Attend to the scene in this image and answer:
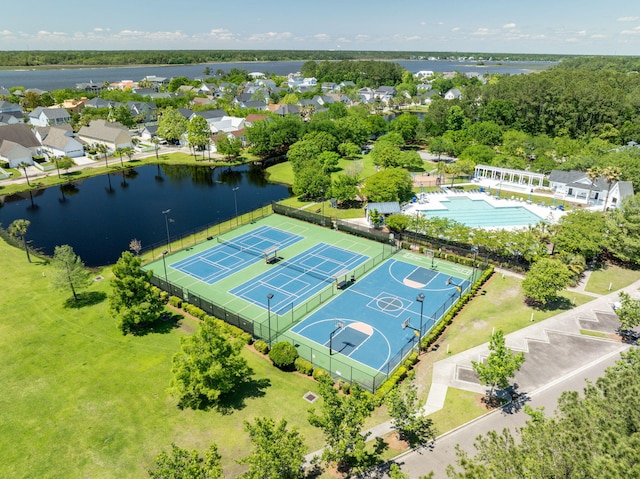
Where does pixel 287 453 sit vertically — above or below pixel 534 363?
above

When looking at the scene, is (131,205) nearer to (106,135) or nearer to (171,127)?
(171,127)

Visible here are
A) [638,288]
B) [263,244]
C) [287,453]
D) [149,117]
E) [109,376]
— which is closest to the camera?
[287,453]

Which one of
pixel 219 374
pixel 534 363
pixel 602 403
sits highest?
pixel 602 403

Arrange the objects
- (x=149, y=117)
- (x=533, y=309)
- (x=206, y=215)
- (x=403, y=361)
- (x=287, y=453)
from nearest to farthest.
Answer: (x=287, y=453)
(x=403, y=361)
(x=533, y=309)
(x=206, y=215)
(x=149, y=117)

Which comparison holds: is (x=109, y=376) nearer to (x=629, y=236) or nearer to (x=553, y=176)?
(x=629, y=236)

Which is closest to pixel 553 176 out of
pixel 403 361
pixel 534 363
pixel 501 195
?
pixel 501 195

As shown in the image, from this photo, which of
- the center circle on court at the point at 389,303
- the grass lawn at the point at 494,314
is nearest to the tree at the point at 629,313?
the grass lawn at the point at 494,314
